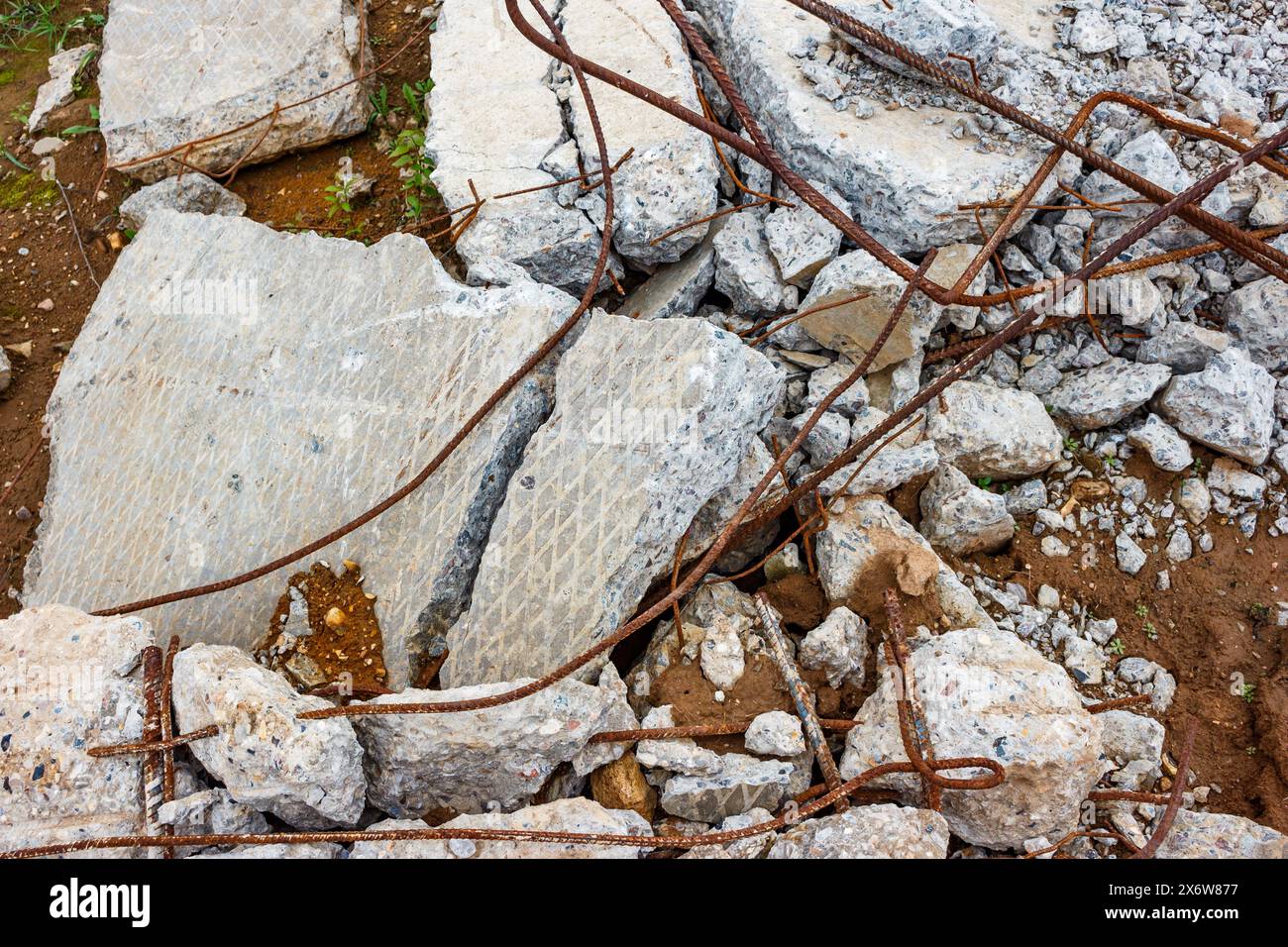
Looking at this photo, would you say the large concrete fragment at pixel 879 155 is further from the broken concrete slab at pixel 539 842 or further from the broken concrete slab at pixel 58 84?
the broken concrete slab at pixel 58 84

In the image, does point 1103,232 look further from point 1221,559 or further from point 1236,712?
point 1236,712

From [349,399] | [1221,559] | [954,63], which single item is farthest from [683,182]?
[1221,559]

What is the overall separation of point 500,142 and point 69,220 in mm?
2342

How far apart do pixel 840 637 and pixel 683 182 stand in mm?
1774

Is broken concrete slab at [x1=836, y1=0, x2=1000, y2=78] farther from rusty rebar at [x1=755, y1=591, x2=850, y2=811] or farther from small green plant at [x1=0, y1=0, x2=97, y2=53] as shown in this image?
small green plant at [x1=0, y1=0, x2=97, y2=53]

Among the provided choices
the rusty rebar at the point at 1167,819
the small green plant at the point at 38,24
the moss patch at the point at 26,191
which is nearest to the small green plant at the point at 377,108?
the moss patch at the point at 26,191

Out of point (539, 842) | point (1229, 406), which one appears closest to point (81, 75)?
point (539, 842)

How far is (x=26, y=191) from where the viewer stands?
A: 14.8 feet

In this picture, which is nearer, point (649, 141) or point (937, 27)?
point (937, 27)

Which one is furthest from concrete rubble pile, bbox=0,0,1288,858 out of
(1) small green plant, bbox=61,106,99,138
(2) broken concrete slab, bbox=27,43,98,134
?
(2) broken concrete slab, bbox=27,43,98,134

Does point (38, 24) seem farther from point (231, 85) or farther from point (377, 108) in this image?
point (377, 108)

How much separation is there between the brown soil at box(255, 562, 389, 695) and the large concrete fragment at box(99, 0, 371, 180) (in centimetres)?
240

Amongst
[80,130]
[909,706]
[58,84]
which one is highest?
[58,84]

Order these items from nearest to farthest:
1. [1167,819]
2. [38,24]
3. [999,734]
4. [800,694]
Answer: [1167,819] < [999,734] < [800,694] < [38,24]
